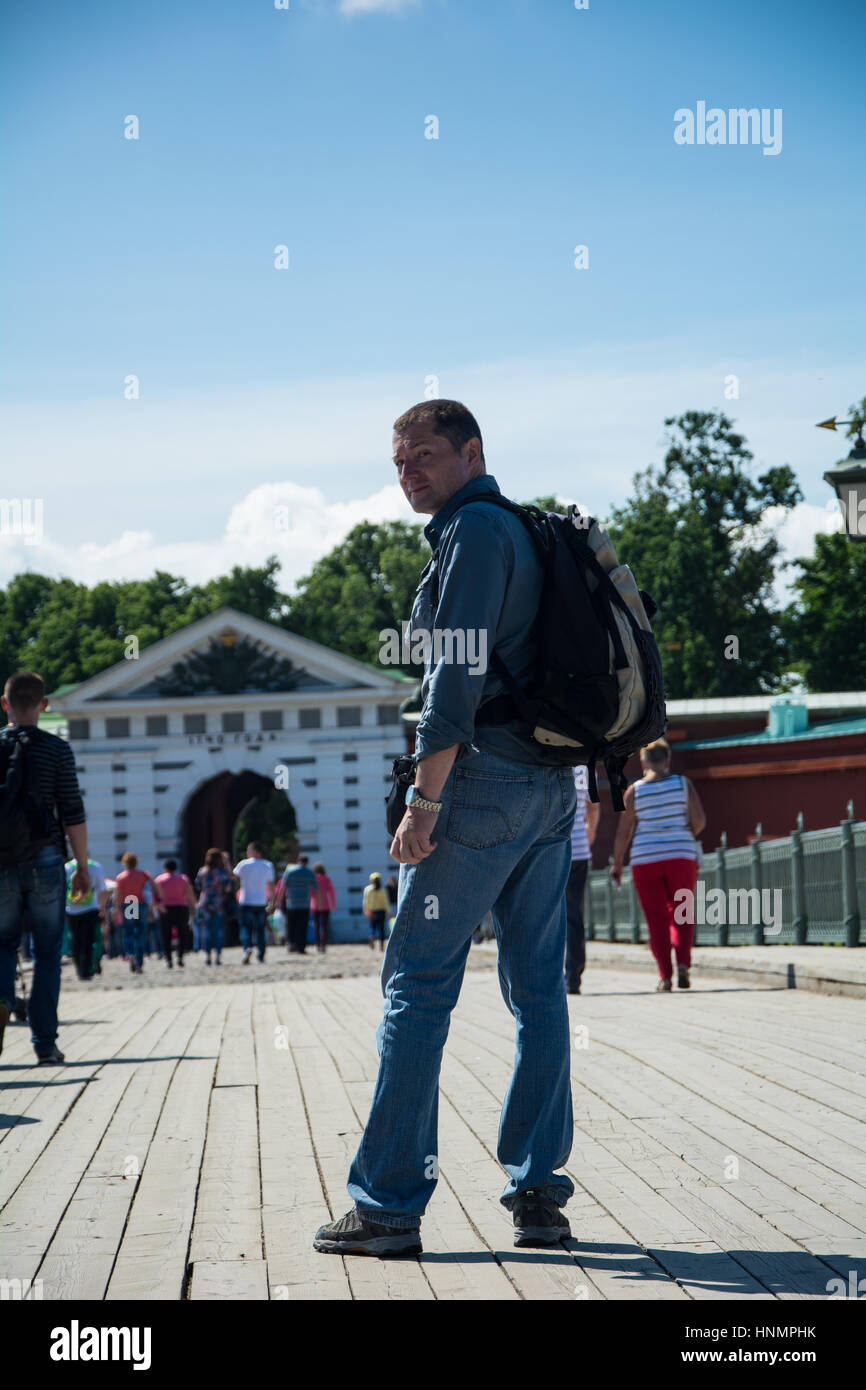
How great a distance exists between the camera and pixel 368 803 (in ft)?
158

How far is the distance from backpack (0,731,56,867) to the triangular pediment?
40.4 metres

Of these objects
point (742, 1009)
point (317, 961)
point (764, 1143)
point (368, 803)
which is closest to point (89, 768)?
point (368, 803)

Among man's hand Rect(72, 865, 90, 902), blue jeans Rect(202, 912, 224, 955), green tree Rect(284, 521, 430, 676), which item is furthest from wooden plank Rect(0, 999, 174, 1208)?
green tree Rect(284, 521, 430, 676)

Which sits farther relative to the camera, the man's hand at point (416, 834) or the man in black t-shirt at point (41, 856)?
the man in black t-shirt at point (41, 856)

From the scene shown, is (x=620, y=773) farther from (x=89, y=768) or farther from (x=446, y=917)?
(x=89, y=768)

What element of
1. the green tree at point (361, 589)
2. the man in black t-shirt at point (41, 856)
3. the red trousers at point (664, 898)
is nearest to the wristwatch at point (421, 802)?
the man in black t-shirt at point (41, 856)

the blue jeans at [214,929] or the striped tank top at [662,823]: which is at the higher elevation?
the striped tank top at [662,823]

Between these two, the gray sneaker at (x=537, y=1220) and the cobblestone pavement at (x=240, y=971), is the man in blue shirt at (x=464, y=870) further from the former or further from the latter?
the cobblestone pavement at (x=240, y=971)

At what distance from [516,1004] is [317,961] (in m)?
22.8

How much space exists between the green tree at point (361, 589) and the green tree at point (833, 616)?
2079 cm

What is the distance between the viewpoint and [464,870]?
4207 millimetres

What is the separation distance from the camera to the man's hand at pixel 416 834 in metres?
4.12

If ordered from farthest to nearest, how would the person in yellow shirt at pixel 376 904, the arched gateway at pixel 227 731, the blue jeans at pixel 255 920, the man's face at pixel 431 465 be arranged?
the arched gateway at pixel 227 731, the person in yellow shirt at pixel 376 904, the blue jeans at pixel 255 920, the man's face at pixel 431 465

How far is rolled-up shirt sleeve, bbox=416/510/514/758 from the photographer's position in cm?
407
